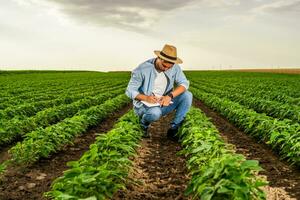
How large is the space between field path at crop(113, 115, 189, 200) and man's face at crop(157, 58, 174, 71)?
5.16ft

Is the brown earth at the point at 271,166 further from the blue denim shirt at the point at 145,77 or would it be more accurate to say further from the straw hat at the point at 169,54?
the straw hat at the point at 169,54

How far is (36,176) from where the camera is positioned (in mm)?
6531

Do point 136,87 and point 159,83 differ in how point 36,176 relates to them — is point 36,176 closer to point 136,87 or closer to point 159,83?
point 136,87

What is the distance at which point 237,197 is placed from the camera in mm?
3873

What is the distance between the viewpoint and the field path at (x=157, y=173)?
552 cm

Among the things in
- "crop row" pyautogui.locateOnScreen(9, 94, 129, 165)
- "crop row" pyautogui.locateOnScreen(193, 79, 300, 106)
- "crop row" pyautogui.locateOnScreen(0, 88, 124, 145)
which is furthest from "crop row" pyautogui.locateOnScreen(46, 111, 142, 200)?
"crop row" pyautogui.locateOnScreen(193, 79, 300, 106)

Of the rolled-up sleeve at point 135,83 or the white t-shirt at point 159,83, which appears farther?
the white t-shirt at point 159,83

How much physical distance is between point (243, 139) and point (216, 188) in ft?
19.8

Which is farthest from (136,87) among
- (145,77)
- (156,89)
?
(156,89)

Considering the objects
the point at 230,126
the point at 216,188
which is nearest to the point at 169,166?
the point at 216,188

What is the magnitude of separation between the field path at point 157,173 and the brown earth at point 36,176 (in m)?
1.16

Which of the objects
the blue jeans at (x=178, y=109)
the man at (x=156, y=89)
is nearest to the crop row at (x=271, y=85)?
the blue jeans at (x=178, y=109)

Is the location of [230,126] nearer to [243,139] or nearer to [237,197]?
[243,139]

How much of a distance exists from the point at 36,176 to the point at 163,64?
313 cm
